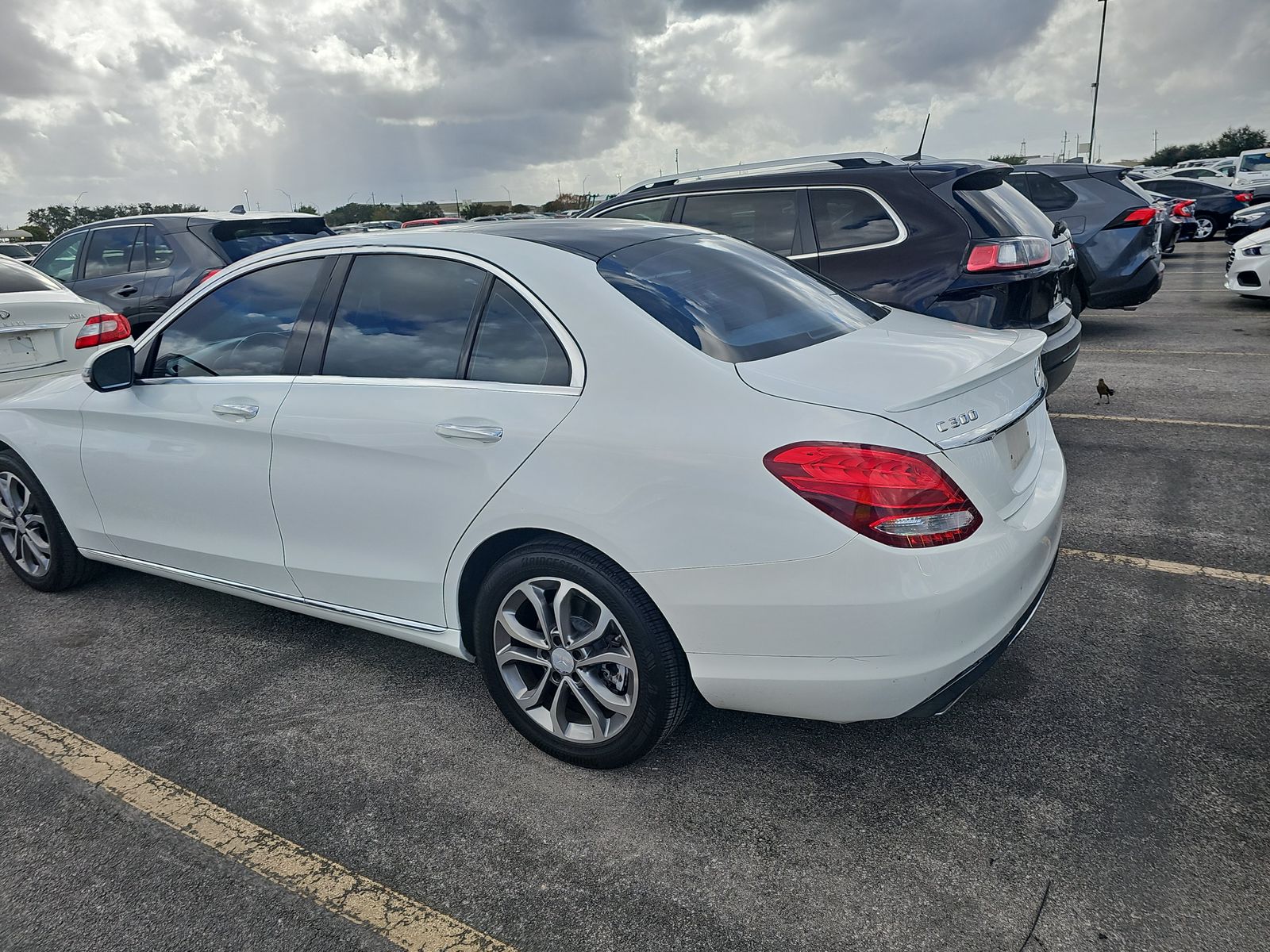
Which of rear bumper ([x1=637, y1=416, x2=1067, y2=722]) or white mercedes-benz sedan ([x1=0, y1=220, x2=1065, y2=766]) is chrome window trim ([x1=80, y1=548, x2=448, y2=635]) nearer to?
white mercedes-benz sedan ([x1=0, y1=220, x2=1065, y2=766])

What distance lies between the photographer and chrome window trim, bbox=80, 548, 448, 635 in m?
3.16

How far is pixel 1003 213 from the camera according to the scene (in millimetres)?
5309

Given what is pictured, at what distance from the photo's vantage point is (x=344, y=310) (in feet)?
10.8

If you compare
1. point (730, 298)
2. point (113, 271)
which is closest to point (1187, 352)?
point (730, 298)

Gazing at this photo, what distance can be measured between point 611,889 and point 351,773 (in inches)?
40.1

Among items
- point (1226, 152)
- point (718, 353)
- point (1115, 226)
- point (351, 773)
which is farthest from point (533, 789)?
point (1226, 152)

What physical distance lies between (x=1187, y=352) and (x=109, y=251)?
33.0 feet

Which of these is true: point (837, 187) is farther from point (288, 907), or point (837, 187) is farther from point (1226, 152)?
point (1226, 152)

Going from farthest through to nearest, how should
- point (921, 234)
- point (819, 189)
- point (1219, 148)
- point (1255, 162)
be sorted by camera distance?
point (1219, 148), point (1255, 162), point (819, 189), point (921, 234)

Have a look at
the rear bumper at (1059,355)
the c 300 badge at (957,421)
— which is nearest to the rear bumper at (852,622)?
the c 300 badge at (957,421)

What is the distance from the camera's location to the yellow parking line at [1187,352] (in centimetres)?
850

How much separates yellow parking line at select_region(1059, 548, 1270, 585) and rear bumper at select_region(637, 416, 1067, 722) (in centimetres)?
185

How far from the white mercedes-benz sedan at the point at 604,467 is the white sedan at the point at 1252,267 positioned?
9.48m

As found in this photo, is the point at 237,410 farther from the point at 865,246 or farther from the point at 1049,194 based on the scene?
the point at 1049,194
